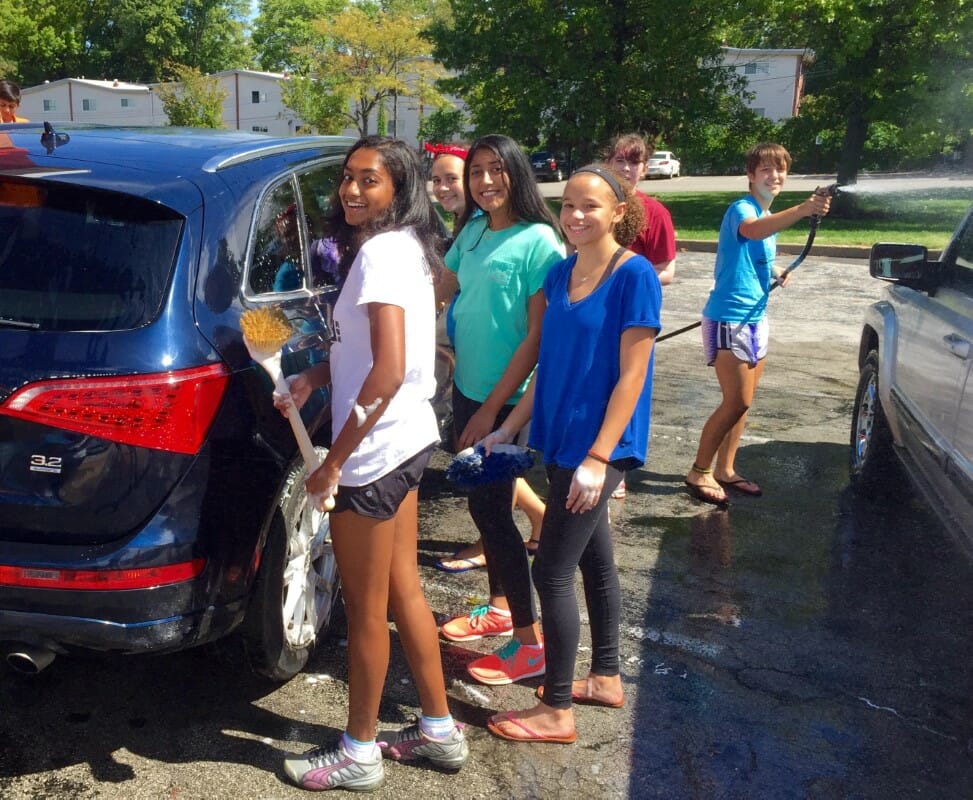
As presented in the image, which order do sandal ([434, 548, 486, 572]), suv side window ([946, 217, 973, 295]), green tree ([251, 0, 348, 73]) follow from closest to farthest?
suv side window ([946, 217, 973, 295]) < sandal ([434, 548, 486, 572]) < green tree ([251, 0, 348, 73])

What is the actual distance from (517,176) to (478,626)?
1.66 metres

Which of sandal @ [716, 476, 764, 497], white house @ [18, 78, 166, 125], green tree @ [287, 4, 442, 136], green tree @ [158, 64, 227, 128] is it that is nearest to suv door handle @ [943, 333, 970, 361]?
sandal @ [716, 476, 764, 497]

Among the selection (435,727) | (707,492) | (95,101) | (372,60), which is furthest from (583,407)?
(95,101)

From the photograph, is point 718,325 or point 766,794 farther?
point 718,325

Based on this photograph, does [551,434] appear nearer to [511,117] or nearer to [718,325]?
[718,325]

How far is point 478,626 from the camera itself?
12.3 ft

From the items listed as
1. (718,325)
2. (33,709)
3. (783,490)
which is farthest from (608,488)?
(783,490)

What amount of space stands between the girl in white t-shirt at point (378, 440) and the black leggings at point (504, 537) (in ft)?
1.97

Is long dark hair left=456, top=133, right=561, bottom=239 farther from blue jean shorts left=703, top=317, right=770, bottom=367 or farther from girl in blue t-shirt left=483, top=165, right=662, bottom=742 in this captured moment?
blue jean shorts left=703, top=317, right=770, bottom=367

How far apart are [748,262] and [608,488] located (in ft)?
8.45

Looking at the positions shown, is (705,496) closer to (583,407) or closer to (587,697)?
(587,697)

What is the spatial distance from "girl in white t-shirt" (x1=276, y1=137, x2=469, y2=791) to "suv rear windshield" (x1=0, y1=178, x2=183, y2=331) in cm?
47

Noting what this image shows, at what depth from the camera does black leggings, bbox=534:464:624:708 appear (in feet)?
9.46

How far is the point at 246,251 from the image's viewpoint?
297 centimetres
